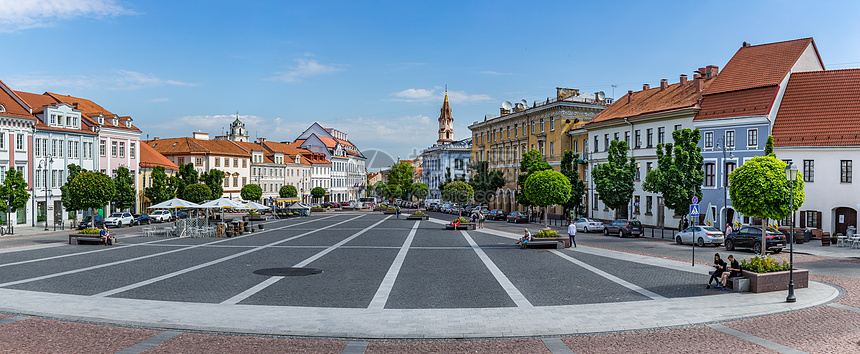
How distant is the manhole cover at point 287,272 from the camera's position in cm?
2017

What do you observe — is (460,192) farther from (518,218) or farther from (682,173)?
(682,173)

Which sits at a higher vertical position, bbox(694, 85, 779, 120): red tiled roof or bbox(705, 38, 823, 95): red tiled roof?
bbox(705, 38, 823, 95): red tiled roof

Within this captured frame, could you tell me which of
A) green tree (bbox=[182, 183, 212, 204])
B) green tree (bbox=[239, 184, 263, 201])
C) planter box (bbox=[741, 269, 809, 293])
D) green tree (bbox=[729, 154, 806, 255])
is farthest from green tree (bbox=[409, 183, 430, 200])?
planter box (bbox=[741, 269, 809, 293])

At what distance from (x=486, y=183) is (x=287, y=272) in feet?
199

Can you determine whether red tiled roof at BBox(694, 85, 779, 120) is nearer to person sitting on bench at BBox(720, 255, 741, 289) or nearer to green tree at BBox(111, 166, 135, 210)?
person sitting on bench at BBox(720, 255, 741, 289)

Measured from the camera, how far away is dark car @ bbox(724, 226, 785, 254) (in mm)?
28328

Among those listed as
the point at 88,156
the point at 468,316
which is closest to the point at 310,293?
the point at 468,316

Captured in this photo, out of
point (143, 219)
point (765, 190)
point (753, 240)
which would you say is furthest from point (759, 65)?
point (143, 219)

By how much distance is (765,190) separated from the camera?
73.3 ft

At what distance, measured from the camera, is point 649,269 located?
21672 millimetres

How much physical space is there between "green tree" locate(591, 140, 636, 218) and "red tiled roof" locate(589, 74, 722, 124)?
645 cm

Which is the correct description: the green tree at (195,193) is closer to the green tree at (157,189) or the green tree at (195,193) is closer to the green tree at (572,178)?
the green tree at (157,189)

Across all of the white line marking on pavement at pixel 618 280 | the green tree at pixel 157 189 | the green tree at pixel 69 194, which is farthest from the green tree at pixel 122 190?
the white line marking on pavement at pixel 618 280

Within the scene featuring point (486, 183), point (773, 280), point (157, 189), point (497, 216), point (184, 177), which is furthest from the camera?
point (486, 183)
